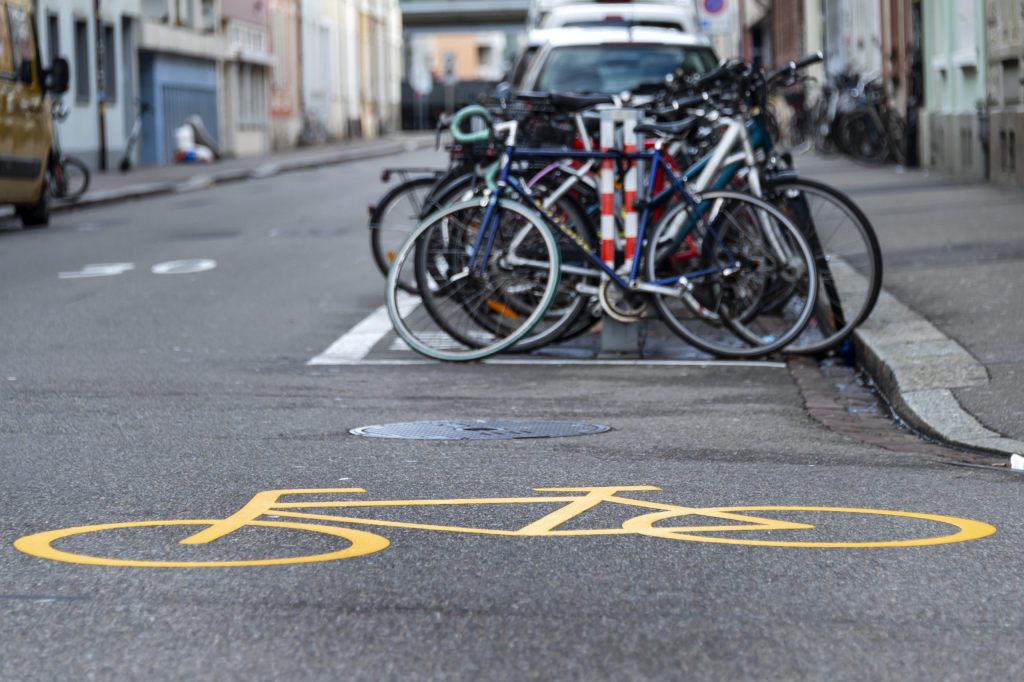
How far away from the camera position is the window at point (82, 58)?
39031mm

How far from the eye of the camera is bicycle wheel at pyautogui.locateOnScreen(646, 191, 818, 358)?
9289mm

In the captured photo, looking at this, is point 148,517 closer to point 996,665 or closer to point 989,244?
point 996,665

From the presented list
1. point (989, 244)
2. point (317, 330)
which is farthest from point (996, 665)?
point (989, 244)

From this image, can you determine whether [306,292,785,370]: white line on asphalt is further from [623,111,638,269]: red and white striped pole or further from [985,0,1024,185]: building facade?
[985,0,1024,185]: building facade

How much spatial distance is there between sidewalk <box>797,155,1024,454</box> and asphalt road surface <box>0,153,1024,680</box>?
0.46 m

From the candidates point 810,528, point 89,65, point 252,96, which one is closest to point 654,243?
point 810,528

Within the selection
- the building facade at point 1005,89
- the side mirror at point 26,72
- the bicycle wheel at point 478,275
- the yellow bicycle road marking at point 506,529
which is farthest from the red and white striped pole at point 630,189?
the side mirror at point 26,72

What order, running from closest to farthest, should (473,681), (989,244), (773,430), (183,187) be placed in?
(473,681), (773,430), (989,244), (183,187)

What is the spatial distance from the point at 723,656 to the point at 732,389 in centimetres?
463

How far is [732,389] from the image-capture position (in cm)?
858

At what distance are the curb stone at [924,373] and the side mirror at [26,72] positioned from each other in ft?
42.2

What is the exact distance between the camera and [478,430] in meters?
7.33

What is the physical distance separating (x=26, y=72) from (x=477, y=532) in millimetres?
16881

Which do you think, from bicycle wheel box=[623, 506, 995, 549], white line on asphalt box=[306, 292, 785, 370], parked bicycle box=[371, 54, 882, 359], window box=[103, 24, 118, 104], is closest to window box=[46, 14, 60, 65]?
window box=[103, 24, 118, 104]
